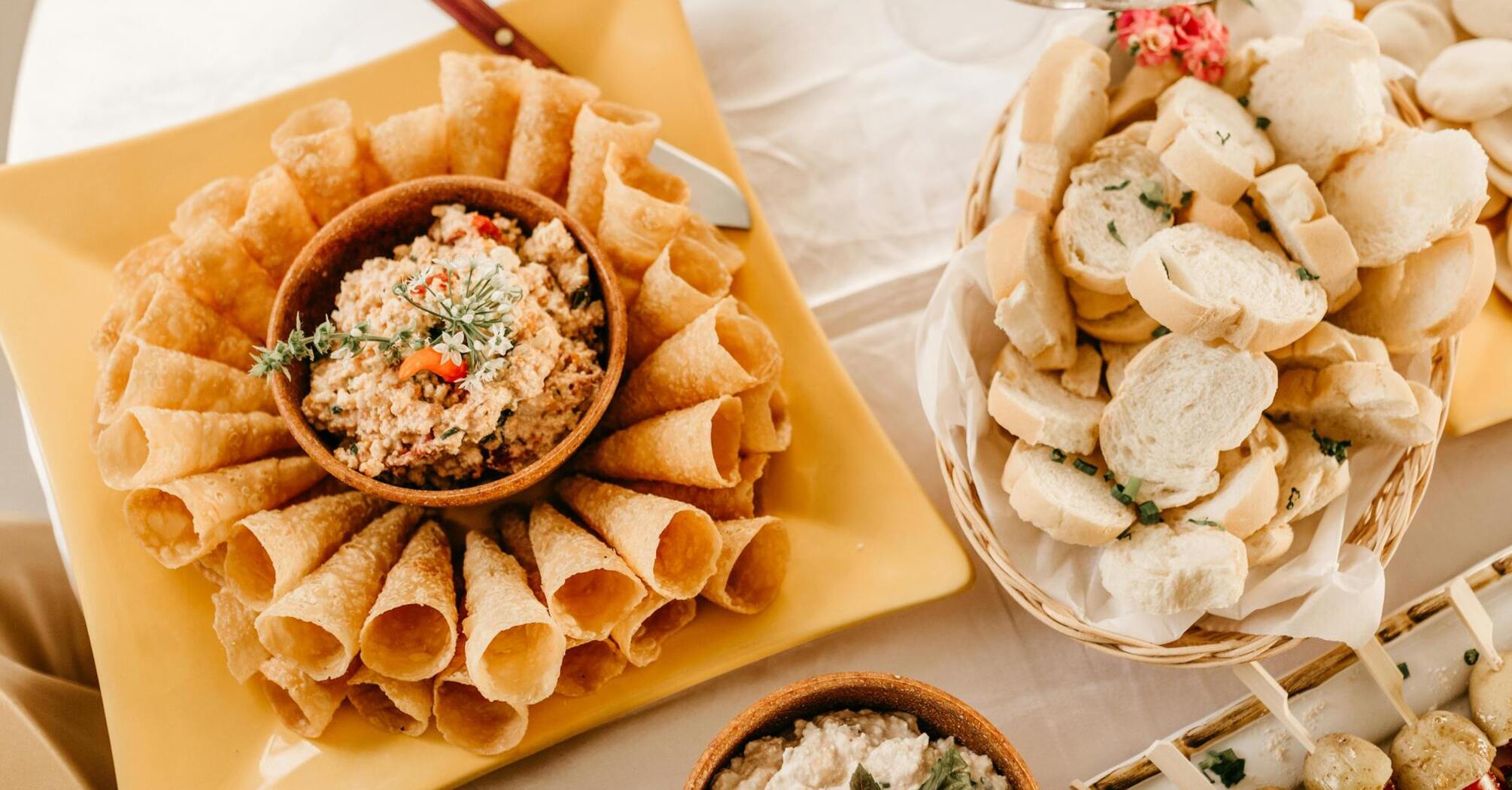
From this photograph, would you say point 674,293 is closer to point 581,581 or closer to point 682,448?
point 682,448

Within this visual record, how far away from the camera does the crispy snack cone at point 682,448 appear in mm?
1193

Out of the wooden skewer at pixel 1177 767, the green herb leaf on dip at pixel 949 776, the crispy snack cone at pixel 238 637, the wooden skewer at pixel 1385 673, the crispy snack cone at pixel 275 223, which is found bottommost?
the wooden skewer at pixel 1385 673

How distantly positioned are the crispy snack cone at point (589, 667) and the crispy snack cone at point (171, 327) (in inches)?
21.6

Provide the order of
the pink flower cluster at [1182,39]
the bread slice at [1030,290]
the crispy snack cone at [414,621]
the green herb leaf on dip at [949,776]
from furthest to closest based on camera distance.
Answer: the pink flower cluster at [1182,39], the bread slice at [1030,290], the crispy snack cone at [414,621], the green herb leaf on dip at [949,776]

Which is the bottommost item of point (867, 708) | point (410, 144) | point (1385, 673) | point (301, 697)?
point (1385, 673)

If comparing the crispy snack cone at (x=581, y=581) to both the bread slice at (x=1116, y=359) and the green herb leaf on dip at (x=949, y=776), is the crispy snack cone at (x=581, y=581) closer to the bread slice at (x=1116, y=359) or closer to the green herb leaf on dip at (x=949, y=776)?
the green herb leaf on dip at (x=949, y=776)

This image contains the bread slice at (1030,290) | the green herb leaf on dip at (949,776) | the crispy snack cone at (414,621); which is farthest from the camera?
the bread slice at (1030,290)

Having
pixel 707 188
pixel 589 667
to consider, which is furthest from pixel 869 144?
pixel 589 667

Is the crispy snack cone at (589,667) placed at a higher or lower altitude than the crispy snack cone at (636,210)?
lower

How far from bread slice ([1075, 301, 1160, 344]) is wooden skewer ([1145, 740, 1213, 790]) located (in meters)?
0.49

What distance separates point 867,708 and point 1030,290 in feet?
1.73

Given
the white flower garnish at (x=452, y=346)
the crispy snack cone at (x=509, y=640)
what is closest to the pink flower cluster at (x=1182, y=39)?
the white flower garnish at (x=452, y=346)

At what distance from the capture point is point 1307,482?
1275mm

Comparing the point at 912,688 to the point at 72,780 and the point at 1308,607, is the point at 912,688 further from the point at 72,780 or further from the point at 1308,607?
the point at 72,780
